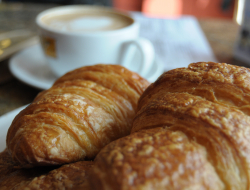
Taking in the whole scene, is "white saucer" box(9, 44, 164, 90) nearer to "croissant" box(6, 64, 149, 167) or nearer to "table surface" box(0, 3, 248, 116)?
"table surface" box(0, 3, 248, 116)

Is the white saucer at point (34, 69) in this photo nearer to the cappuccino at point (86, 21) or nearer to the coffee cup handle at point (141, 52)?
the coffee cup handle at point (141, 52)

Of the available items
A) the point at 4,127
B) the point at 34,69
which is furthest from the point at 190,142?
the point at 34,69

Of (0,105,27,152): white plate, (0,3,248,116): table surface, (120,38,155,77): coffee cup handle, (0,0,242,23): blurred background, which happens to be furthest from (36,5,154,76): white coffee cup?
(0,0,242,23): blurred background

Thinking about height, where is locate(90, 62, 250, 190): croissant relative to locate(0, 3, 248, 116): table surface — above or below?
above

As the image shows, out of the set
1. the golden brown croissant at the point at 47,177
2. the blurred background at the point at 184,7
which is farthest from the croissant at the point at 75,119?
the blurred background at the point at 184,7

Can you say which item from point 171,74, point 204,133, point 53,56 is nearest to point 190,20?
point 53,56

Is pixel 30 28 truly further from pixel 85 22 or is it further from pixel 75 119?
pixel 75 119

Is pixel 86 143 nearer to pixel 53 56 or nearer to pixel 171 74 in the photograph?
pixel 171 74
